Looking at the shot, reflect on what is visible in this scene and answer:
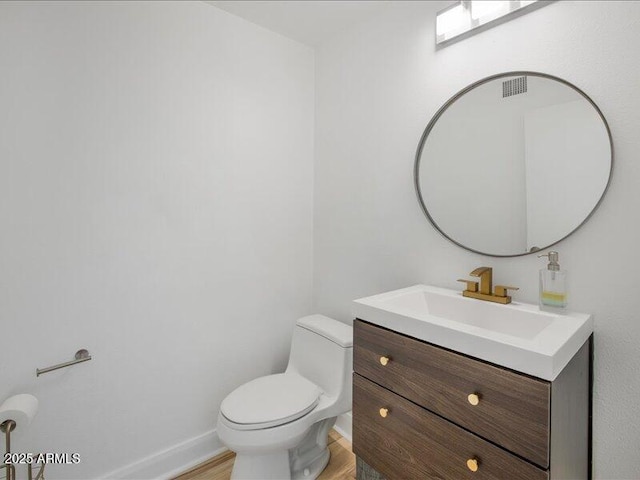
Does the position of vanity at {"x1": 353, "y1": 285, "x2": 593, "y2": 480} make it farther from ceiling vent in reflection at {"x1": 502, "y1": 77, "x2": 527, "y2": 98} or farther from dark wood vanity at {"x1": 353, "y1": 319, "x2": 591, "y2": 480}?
ceiling vent in reflection at {"x1": 502, "y1": 77, "x2": 527, "y2": 98}

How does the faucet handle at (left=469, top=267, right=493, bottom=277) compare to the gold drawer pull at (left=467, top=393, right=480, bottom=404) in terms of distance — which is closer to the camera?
the gold drawer pull at (left=467, top=393, right=480, bottom=404)

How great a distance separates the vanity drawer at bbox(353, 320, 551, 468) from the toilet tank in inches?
16.6

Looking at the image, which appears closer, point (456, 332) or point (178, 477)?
point (456, 332)

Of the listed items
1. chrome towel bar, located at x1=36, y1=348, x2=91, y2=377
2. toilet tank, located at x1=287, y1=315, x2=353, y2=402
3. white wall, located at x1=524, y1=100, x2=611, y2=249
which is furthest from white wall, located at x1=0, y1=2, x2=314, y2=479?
white wall, located at x1=524, y1=100, x2=611, y2=249

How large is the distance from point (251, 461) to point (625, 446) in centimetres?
138

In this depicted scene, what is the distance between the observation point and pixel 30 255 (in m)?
1.32

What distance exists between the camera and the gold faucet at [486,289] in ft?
4.07

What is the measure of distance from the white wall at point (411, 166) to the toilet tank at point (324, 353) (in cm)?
25

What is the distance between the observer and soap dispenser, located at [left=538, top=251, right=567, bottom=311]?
1.12m

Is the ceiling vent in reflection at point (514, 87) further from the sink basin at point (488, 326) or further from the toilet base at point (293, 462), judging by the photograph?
the toilet base at point (293, 462)

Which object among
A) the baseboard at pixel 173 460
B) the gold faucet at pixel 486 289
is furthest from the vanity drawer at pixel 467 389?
the baseboard at pixel 173 460

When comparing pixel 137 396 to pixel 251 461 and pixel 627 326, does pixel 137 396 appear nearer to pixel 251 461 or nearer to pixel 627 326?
pixel 251 461

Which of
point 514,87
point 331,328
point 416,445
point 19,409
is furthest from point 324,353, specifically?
point 514,87

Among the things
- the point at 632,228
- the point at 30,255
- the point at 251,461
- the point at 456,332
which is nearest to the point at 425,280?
the point at 456,332
